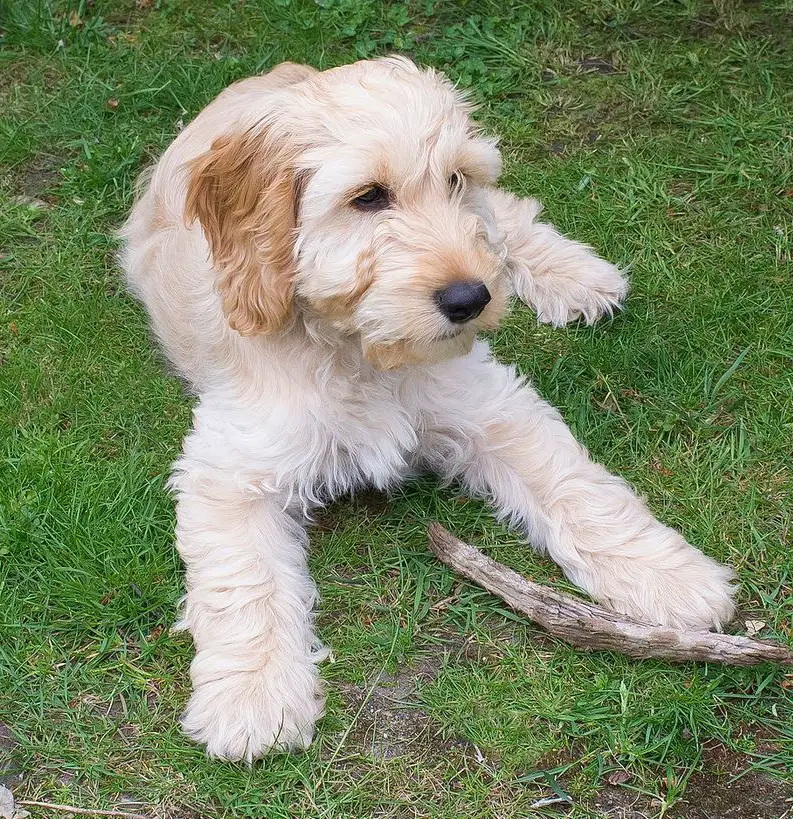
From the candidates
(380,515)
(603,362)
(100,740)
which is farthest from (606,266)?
(100,740)

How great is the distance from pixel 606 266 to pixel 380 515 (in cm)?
180

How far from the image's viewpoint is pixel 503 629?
3838mm

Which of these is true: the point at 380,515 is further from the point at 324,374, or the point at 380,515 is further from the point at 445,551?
the point at 324,374

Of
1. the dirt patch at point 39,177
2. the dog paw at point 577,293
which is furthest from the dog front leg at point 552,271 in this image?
the dirt patch at point 39,177

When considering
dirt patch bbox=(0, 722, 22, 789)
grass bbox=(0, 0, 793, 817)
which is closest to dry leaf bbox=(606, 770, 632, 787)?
grass bbox=(0, 0, 793, 817)

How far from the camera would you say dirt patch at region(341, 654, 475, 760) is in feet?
11.5

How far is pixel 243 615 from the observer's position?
3658 mm

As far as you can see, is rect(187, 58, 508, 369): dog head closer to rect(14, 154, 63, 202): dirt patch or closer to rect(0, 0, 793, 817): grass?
rect(0, 0, 793, 817): grass

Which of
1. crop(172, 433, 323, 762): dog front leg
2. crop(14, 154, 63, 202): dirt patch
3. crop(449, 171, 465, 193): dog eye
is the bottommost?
crop(14, 154, 63, 202): dirt patch

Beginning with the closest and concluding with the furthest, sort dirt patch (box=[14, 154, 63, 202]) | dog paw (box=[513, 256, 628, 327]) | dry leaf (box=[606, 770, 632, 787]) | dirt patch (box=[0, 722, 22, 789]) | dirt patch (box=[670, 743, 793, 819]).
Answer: dirt patch (box=[670, 743, 793, 819]) → dry leaf (box=[606, 770, 632, 787]) → dirt patch (box=[0, 722, 22, 789]) → dog paw (box=[513, 256, 628, 327]) → dirt patch (box=[14, 154, 63, 202])

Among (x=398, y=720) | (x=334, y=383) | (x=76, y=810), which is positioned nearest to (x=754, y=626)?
(x=398, y=720)

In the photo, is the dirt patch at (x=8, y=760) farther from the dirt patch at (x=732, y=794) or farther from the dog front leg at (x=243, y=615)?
the dirt patch at (x=732, y=794)

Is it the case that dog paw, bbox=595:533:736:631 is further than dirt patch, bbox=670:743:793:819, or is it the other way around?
dog paw, bbox=595:533:736:631

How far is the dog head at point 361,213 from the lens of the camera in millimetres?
3316
